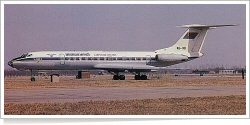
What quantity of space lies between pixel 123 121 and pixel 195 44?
32.1 metres

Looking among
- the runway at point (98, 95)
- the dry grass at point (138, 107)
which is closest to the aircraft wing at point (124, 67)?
the runway at point (98, 95)

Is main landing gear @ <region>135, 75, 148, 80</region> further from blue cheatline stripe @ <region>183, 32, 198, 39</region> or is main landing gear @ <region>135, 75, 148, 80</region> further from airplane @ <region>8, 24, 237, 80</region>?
blue cheatline stripe @ <region>183, 32, 198, 39</region>

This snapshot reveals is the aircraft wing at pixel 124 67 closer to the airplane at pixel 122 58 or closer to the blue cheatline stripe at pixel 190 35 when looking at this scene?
the airplane at pixel 122 58


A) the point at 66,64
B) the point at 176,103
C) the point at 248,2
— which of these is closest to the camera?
the point at 176,103

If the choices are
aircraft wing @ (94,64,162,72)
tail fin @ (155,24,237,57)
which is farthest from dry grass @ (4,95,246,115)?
tail fin @ (155,24,237,57)

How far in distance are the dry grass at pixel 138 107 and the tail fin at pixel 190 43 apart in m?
27.6

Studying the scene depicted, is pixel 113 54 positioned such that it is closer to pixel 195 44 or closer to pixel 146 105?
pixel 195 44

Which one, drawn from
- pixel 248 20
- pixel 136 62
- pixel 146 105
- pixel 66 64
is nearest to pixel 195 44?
pixel 136 62

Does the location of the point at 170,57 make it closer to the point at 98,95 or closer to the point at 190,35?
the point at 190,35

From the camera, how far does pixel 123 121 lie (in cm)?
1535

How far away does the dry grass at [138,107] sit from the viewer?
15828 mm

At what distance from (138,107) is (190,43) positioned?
30.4 metres

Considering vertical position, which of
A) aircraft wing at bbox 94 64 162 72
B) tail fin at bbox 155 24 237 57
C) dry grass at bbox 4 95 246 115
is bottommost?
dry grass at bbox 4 95 246 115

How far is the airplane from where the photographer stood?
43.7m
